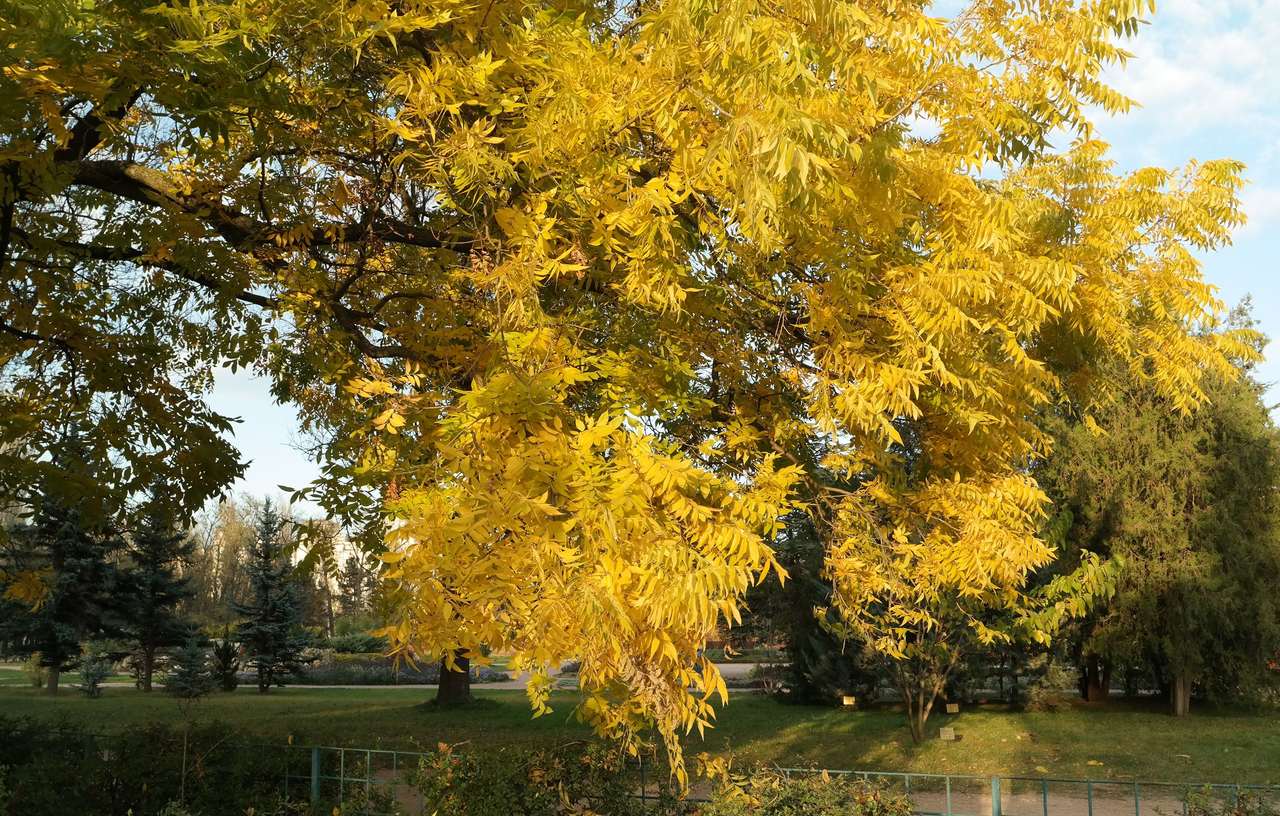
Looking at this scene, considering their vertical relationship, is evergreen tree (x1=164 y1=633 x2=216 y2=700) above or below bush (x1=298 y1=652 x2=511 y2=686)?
above

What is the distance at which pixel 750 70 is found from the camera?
3.45 m

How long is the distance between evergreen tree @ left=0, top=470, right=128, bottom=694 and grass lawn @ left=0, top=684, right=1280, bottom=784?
160 cm

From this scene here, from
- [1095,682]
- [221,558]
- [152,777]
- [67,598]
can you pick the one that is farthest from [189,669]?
[221,558]

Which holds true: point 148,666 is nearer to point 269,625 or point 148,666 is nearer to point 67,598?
point 269,625

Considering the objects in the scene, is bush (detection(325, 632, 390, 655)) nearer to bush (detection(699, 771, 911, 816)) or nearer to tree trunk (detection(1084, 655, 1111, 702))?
tree trunk (detection(1084, 655, 1111, 702))

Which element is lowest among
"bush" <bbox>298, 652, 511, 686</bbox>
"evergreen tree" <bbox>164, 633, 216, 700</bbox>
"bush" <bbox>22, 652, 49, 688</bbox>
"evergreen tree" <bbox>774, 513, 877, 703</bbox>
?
"bush" <bbox>298, 652, 511, 686</bbox>

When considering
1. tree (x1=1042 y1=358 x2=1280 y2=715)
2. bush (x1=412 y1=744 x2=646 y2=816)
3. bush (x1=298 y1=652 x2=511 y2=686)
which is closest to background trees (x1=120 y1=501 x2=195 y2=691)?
bush (x1=298 y1=652 x2=511 y2=686)

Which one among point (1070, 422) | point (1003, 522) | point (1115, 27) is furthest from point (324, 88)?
point (1070, 422)

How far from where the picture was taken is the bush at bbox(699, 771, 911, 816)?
249 inches

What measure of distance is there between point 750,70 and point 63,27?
2.55 meters

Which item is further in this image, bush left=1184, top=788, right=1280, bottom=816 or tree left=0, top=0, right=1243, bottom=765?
bush left=1184, top=788, right=1280, bottom=816

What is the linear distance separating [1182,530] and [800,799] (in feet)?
45.4

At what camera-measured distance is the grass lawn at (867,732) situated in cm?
1333

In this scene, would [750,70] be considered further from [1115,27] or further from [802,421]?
[802,421]
